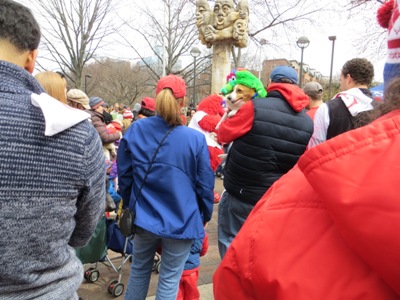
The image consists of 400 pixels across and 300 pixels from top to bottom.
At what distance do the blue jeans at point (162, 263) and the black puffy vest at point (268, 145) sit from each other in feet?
2.37

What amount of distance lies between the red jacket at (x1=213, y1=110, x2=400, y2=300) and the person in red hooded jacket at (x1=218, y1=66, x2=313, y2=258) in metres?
1.90

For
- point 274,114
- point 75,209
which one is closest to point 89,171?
point 75,209

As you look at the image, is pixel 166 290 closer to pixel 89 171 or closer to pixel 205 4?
pixel 89 171

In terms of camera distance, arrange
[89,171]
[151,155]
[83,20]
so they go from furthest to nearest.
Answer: [83,20] < [151,155] < [89,171]

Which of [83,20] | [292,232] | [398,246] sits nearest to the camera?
[398,246]

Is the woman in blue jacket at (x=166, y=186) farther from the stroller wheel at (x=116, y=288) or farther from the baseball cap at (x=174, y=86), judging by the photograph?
the stroller wheel at (x=116, y=288)

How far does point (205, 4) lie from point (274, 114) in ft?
23.0

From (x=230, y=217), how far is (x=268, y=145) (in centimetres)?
78

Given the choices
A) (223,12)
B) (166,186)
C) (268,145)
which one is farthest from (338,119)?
(223,12)

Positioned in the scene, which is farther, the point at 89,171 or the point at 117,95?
the point at 117,95

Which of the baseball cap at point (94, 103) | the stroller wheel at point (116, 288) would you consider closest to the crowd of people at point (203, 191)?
the stroller wheel at point (116, 288)

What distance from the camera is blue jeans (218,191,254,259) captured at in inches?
113

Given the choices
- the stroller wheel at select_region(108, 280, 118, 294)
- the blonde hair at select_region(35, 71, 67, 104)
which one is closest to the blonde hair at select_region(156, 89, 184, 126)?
the blonde hair at select_region(35, 71, 67, 104)

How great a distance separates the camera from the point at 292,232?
2.36ft
